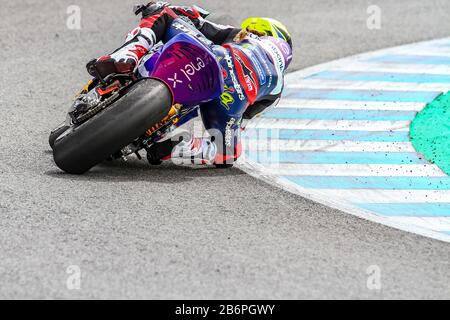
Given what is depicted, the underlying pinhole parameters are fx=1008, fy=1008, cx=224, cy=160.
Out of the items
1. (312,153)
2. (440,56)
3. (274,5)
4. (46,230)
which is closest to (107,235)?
(46,230)

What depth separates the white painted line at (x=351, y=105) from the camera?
30.6 ft

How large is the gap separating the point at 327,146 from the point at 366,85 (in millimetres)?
2243

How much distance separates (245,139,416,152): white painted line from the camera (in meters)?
8.02

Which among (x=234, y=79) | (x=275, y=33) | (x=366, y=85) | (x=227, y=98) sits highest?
(x=275, y=33)

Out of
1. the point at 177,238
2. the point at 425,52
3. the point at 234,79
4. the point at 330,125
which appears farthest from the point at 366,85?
the point at 177,238

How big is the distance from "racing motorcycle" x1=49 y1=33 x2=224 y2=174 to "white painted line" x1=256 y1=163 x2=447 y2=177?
0.92 meters

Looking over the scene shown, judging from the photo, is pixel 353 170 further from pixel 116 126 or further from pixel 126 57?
pixel 116 126

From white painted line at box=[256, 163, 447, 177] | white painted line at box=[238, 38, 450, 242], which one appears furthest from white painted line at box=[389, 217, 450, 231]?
white painted line at box=[256, 163, 447, 177]

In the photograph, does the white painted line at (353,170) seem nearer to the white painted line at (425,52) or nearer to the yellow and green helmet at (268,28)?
the yellow and green helmet at (268,28)

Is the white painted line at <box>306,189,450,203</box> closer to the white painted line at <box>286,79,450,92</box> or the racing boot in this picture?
the racing boot

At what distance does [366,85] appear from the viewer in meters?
10.2

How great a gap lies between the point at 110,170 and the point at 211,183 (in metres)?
0.69

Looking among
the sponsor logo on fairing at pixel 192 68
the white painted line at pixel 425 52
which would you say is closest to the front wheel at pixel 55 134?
the sponsor logo on fairing at pixel 192 68
